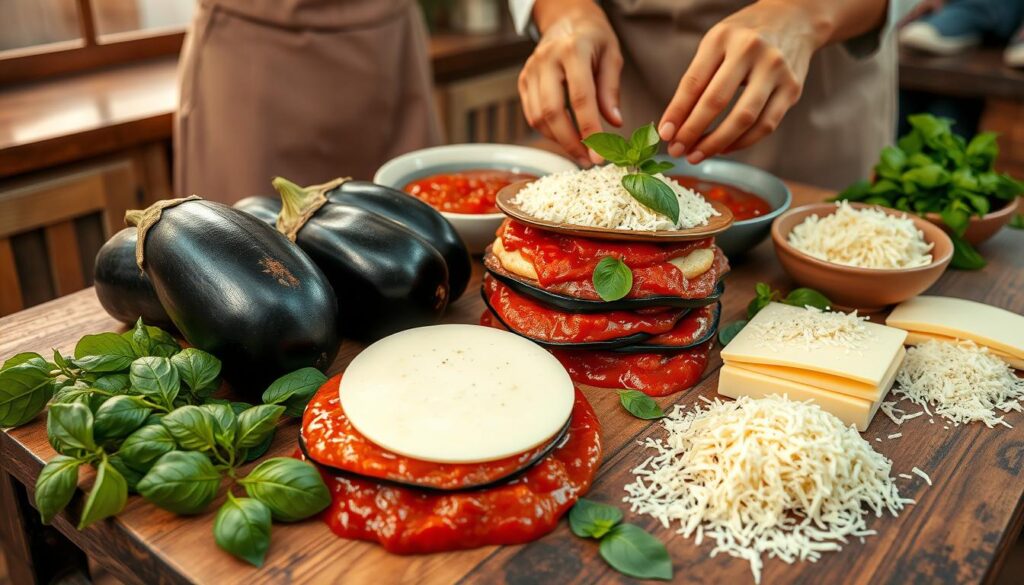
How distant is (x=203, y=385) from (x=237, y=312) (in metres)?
0.13

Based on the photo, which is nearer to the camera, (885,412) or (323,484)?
(323,484)

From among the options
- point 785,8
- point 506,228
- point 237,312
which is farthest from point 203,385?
point 785,8

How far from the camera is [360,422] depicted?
1231 millimetres

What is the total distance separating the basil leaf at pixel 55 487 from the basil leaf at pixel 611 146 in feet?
3.38

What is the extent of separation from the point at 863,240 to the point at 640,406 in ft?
2.35

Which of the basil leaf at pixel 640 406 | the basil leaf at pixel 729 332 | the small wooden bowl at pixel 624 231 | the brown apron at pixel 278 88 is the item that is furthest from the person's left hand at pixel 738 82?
the brown apron at pixel 278 88

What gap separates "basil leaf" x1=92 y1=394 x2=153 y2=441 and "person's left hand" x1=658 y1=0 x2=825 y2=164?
1.16m

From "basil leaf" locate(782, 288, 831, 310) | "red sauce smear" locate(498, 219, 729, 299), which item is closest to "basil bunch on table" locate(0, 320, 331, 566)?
"red sauce smear" locate(498, 219, 729, 299)

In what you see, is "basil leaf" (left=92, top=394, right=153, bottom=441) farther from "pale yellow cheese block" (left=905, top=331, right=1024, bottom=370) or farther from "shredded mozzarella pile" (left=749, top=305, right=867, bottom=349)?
"pale yellow cheese block" (left=905, top=331, right=1024, bottom=370)

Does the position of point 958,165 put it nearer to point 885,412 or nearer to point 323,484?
point 885,412

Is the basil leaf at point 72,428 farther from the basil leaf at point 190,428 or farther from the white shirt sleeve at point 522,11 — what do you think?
the white shirt sleeve at point 522,11

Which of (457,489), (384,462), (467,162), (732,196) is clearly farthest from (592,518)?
(467,162)

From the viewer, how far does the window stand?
3199mm

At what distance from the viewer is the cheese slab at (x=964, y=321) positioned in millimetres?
1643
